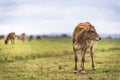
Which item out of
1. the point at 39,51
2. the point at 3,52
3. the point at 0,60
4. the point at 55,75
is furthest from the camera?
the point at 39,51

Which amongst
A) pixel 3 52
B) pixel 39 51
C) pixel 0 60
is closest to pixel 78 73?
pixel 0 60

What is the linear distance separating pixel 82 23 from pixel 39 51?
19.5 meters

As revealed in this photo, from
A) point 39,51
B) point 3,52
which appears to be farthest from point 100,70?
point 39,51

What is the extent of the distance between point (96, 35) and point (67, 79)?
388 cm

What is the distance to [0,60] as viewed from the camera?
115 ft

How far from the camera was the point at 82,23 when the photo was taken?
2462 cm

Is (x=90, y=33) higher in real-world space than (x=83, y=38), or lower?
higher

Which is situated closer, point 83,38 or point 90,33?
point 90,33

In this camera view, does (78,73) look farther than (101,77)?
Yes

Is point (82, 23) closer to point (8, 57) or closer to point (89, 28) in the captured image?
point (89, 28)

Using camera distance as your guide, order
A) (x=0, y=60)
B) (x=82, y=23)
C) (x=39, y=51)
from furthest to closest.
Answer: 1. (x=39, y=51)
2. (x=0, y=60)
3. (x=82, y=23)

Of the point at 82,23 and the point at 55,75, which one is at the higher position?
the point at 82,23

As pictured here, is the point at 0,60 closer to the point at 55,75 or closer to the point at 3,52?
the point at 3,52

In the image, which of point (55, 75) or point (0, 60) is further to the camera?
point (0, 60)
